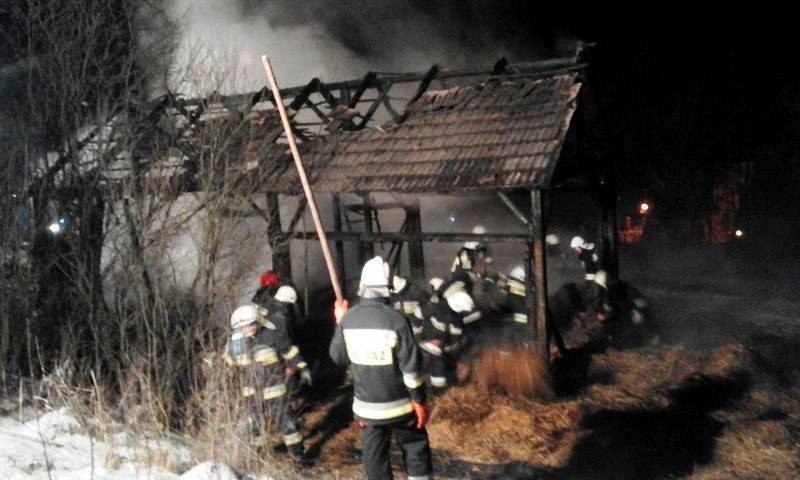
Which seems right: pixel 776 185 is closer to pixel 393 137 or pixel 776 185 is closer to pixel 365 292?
pixel 393 137

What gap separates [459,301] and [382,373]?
3.70 m

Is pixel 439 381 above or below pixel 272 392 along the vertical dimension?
below

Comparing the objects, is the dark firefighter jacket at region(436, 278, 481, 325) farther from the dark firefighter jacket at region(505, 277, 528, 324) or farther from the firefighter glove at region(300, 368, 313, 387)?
the firefighter glove at region(300, 368, 313, 387)

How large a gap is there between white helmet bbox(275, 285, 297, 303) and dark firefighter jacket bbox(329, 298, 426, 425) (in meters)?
3.60

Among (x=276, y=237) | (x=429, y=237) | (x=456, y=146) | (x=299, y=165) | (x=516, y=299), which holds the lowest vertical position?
(x=516, y=299)

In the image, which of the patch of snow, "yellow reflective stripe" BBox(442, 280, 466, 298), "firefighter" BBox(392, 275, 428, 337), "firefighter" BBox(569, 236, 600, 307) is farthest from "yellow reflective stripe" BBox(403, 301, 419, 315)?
the patch of snow

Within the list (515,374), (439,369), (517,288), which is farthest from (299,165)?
(517,288)

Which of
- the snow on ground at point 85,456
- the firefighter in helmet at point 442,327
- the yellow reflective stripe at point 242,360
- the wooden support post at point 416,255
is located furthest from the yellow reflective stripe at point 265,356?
the wooden support post at point 416,255

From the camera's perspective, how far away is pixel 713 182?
23.9m

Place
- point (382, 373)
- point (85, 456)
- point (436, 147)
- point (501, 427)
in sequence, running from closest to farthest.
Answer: point (382, 373), point (85, 456), point (501, 427), point (436, 147)

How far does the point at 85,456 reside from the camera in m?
5.12

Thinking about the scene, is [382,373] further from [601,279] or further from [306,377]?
[601,279]

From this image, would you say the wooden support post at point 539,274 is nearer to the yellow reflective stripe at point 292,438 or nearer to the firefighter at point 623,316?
the firefighter at point 623,316

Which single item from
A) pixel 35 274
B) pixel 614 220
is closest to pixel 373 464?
pixel 35 274
